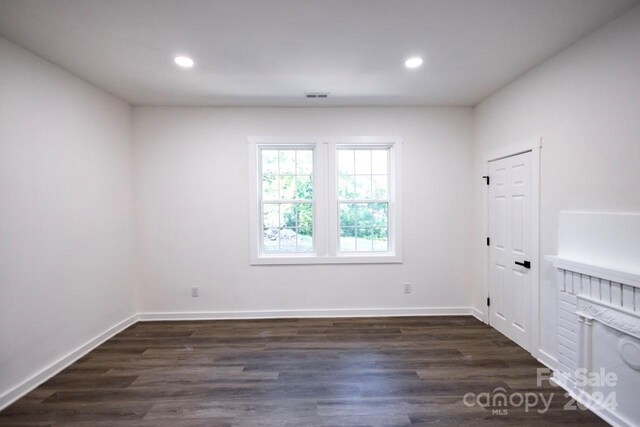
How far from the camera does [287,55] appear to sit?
2291 millimetres

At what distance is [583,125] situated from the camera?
2076mm

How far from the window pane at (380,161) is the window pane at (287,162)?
3.43ft

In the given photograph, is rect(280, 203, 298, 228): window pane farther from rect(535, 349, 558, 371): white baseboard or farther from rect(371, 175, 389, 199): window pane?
rect(535, 349, 558, 371): white baseboard

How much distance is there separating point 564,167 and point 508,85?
3.75 ft

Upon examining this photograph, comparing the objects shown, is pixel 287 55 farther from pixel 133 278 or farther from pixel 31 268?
pixel 133 278

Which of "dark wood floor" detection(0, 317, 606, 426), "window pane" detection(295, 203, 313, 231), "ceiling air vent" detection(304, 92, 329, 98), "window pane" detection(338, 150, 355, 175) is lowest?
"dark wood floor" detection(0, 317, 606, 426)

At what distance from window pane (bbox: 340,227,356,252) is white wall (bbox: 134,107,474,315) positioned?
25 centimetres

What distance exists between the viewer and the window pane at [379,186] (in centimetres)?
364

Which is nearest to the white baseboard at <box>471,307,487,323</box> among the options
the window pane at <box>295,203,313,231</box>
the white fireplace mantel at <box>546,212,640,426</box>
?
the white fireplace mantel at <box>546,212,640,426</box>

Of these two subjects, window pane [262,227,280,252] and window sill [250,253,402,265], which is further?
window pane [262,227,280,252]

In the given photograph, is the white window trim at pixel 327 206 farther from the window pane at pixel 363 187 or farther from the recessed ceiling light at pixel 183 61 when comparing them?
the recessed ceiling light at pixel 183 61

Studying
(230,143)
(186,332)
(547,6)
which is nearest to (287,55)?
(230,143)

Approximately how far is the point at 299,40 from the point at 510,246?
2.81m

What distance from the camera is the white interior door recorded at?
2639 mm
